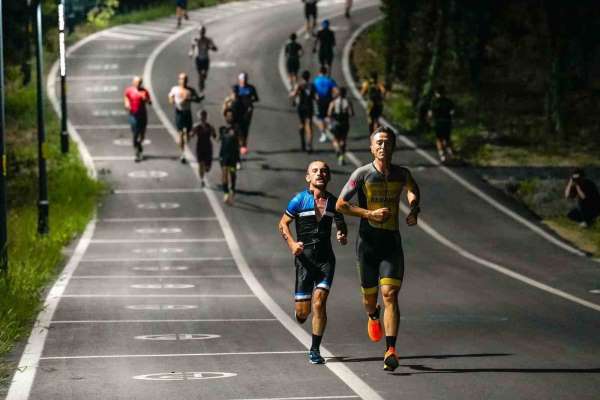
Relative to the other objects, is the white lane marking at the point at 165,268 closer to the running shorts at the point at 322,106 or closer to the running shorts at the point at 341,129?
the running shorts at the point at 341,129

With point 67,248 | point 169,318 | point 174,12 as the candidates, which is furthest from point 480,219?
point 174,12

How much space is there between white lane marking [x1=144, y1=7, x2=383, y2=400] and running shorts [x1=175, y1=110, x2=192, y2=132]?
1378mm

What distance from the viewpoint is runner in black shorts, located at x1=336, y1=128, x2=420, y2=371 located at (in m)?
13.5


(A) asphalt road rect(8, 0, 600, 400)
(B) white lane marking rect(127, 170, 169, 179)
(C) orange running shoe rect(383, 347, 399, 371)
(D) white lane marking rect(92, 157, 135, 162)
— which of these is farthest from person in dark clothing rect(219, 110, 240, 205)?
(C) orange running shoe rect(383, 347, 399, 371)

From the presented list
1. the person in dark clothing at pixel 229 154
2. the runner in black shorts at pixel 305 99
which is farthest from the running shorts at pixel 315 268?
the runner in black shorts at pixel 305 99

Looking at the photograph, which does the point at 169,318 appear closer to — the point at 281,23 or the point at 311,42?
the point at 311,42

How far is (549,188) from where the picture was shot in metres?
33.3

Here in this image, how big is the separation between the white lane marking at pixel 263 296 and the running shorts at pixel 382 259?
0.87 meters

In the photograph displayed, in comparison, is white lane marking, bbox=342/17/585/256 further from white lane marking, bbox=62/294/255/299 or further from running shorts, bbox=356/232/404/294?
running shorts, bbox=356/232/404/294

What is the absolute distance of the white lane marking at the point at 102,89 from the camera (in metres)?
47.6

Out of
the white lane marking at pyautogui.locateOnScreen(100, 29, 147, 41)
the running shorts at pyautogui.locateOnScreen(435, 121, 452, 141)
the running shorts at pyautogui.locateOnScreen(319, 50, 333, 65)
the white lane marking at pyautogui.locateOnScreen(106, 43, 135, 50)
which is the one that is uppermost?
the running shorts at pyautogui.locateOnScreen(319, 50, 333, 65)

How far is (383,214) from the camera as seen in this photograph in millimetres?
13375

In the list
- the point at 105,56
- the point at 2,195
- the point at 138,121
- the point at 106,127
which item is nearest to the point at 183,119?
the point at 138,121

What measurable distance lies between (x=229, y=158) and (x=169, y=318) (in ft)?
43.7
